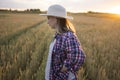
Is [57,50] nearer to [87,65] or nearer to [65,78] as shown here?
[65,78]

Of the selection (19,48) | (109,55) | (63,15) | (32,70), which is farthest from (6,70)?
(109,55)

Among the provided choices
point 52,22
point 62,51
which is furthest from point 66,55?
point 52,22

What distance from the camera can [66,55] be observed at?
2537 mm

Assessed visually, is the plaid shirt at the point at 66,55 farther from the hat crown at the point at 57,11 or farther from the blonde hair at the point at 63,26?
the hat crown at the point at 57,11

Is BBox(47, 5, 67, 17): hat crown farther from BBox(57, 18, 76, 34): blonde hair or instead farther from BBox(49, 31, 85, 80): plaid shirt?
BBox(49, 31, 85, 80): plaid shirt

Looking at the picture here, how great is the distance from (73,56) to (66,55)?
14 cm

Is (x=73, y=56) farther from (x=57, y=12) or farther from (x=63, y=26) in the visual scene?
(x=57, y=12)

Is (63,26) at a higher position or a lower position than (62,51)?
higher

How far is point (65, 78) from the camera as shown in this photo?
260cm

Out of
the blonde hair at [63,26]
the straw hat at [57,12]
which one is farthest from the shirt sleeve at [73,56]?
the straw hat at [57,12]

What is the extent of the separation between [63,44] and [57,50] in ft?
0.33

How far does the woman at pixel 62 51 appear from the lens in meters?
2.43

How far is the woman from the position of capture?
2.43 metres

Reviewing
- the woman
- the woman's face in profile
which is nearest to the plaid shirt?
the woman
